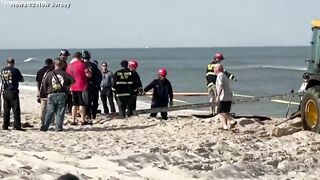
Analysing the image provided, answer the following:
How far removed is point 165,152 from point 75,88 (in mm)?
3597

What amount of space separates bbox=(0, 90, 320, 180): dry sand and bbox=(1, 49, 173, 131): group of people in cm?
43

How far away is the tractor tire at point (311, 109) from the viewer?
9.95 meters

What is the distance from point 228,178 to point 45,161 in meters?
2.34

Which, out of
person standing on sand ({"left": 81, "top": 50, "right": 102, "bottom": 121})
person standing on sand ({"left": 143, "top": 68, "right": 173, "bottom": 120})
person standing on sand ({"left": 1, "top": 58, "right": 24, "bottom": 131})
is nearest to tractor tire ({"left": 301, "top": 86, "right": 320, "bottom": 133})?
person standing on sand ({"left": 143, "top": 68, "right": 173, "bottom": 120})

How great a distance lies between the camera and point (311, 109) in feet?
33.9

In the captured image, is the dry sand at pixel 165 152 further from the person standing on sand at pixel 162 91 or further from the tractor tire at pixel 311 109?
the person standing on sand at pixel 162 91

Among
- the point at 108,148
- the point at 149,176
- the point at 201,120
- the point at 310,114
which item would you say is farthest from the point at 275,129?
the point at 149,176

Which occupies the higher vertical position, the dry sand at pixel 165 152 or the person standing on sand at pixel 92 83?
the person standing on sand at pixel 92 83

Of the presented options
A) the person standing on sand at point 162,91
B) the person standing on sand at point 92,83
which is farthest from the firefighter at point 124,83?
the person standing on sand at point 162,91

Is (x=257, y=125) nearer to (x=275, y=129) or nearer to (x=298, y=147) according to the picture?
(x=275, y=129)

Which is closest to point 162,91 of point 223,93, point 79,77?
point 79,77

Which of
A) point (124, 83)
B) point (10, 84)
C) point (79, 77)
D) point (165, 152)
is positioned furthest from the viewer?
point (124, 83)

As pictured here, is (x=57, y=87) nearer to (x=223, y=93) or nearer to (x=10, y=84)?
(x=10, y=84)

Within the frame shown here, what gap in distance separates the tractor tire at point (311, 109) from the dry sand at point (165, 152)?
0.80ft
